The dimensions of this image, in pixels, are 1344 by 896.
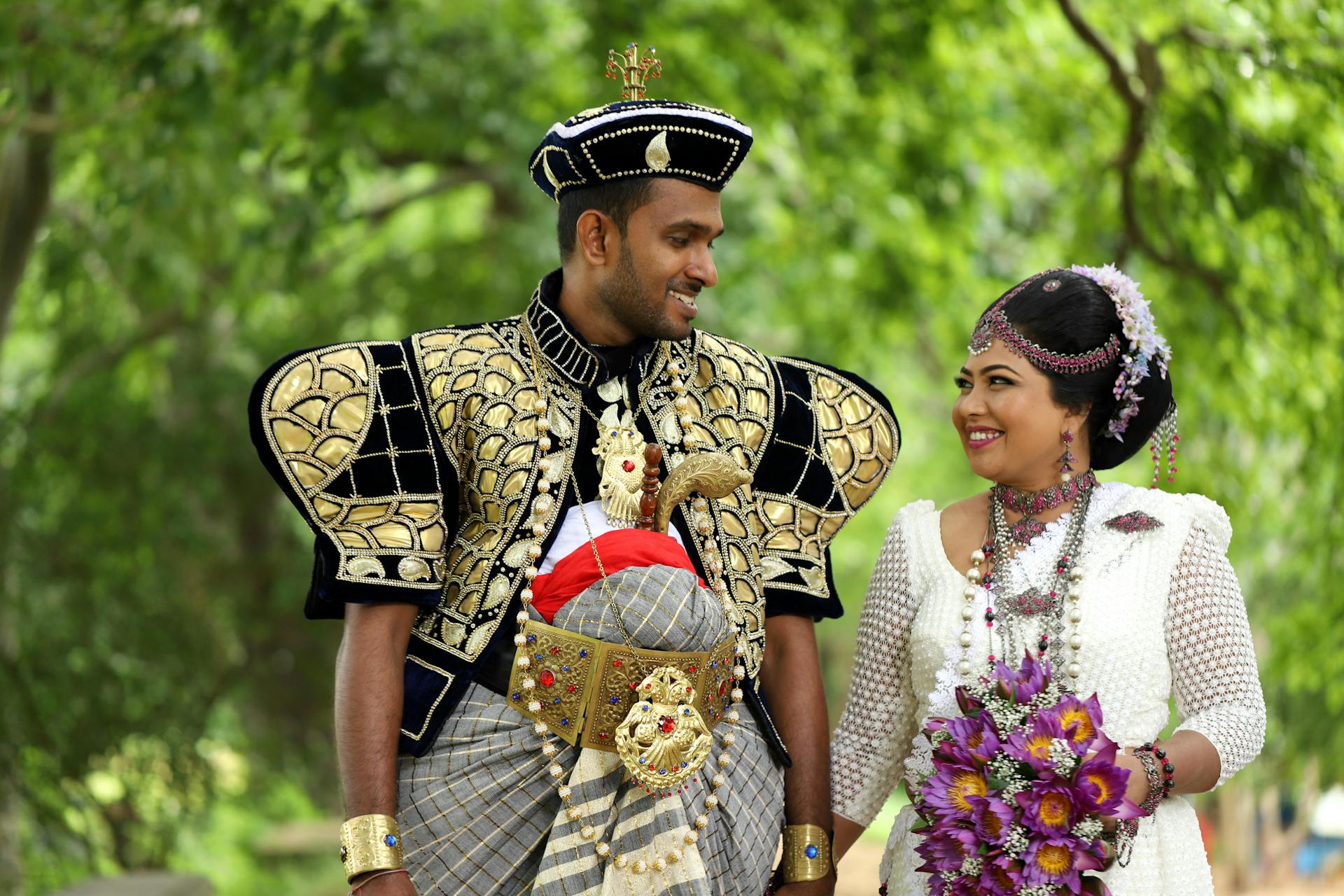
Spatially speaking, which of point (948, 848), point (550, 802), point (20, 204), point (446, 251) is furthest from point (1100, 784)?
point (446, 251)

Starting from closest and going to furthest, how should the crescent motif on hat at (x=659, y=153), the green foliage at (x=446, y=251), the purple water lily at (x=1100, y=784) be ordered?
1. the purple water lily at (x=1100, y=784)
2. the crescent motif on hat at (x=659, y=153)
3. the green foliage at (x=446, y=251)

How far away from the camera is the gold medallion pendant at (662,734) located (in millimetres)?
2818

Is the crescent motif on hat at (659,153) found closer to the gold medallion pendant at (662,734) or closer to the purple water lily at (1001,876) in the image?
the gold medallion pendant at (662,734)

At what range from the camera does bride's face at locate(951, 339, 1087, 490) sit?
123 inches

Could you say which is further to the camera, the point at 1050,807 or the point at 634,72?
the point at 634,72

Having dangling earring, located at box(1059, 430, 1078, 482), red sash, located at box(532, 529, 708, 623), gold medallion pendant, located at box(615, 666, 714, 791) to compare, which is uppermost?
dangling earring, located at box(1059, 430, 1078, 482)

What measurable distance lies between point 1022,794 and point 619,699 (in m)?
0.75

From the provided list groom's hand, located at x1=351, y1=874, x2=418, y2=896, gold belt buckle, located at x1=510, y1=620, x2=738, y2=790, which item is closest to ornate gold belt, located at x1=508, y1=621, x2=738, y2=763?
gold belt buckle, located at x1=510, y1=620, x2=738, y2=790

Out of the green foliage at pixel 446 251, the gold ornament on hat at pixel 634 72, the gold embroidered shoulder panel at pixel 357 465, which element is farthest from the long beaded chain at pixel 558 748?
the green foliage at pixel 446 251


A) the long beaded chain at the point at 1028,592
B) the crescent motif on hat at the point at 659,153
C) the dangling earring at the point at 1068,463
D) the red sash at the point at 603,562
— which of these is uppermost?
the crescent motif on hat at the point at 659,153

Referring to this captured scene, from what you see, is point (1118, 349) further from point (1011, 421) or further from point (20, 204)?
point (20, 204)

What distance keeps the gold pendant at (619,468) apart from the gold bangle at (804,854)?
74 cm

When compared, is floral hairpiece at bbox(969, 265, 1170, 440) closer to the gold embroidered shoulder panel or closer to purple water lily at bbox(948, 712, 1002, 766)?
purple water lily at bbox(948, 712, 1002, 766)

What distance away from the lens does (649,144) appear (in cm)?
299
